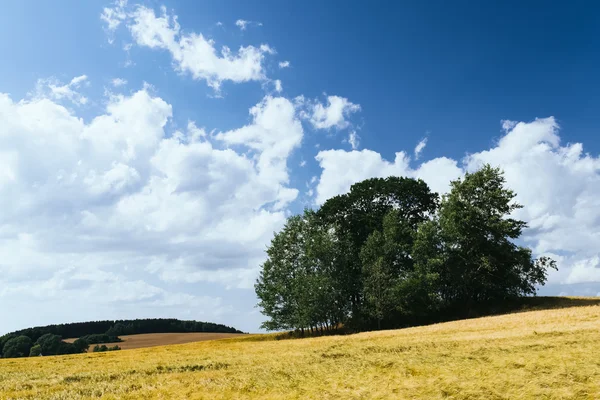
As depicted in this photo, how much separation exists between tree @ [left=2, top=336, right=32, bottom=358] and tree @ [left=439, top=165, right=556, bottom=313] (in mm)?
84897

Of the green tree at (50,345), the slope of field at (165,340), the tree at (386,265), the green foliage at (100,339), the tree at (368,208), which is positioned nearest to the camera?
the tree at (386,265)

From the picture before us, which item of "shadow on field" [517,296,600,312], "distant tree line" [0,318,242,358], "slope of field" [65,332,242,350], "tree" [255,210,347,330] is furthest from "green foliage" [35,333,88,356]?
"shadow on field" [517,296,600,312]

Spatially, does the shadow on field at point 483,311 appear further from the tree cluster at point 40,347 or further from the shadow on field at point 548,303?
the tree cluster at point 40,347

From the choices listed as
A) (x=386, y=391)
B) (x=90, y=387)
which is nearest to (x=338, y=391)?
(x=386, y=391)

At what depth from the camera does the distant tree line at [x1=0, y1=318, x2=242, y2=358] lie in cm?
8238

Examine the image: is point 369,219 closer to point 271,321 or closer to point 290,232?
point 290,232

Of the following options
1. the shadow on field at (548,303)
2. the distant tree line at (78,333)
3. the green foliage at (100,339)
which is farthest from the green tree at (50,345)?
the shadow on field at (548,303)

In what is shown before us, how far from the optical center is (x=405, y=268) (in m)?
52.2

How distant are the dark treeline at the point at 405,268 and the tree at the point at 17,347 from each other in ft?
203

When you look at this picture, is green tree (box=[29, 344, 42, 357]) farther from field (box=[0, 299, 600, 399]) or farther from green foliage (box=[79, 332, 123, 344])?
field (box=[0, 299, 600, 399])

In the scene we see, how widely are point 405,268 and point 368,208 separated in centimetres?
1057

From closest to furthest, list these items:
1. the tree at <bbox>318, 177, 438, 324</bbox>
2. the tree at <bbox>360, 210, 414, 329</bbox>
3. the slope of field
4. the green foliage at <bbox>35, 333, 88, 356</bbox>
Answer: the tree at <bbox>360, 210, 414, 329</bbox>, the tree at <bbox>318, 177, 438, 324</bbox>, the slope of field, the green foliage at <bbox>35, 333, 88, 356</bbox>

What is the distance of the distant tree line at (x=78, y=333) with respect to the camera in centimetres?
8238

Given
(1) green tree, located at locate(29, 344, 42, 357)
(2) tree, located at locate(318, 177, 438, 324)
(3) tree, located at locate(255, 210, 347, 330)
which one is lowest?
(1) green tree, located at locate(29, 344, 42, 357)
